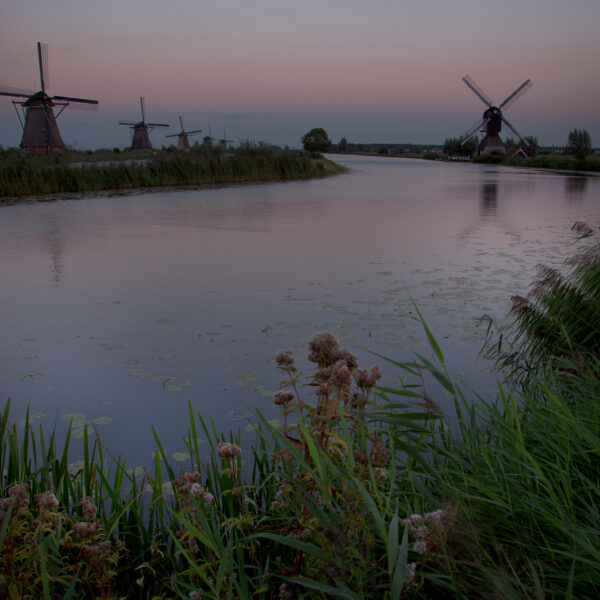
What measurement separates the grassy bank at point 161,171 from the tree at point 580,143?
65.2 ft

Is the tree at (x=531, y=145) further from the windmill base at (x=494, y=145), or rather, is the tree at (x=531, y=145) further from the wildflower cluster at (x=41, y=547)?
the wildflower cluster at (x=41, y=547)

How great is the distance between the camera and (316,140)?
2363 inches

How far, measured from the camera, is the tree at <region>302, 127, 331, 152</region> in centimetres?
5872

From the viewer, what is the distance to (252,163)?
59.6ft

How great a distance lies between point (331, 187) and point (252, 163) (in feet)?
10.4

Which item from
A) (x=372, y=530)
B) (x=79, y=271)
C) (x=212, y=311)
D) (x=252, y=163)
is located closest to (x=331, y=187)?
(x=252, y=163)

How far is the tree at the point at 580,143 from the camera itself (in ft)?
105

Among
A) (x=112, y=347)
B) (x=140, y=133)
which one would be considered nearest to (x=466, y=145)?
(x=140, y=133)

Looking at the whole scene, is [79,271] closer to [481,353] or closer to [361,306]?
[361,306]

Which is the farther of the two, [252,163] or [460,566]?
[252,163]

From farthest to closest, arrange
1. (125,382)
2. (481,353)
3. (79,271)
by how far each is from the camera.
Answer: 1. (79,271)
2. (481,353)
3. (125,382)

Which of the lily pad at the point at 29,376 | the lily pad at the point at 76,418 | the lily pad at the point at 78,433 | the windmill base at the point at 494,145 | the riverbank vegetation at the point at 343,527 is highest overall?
the windmill base at the point at 494,145

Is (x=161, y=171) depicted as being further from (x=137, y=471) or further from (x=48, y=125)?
(x=137, y=471)

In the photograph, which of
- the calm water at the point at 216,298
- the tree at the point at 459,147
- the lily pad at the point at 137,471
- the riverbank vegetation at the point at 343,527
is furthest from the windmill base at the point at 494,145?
the lily pad at the point at 137,471
